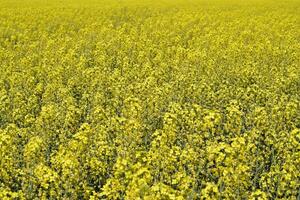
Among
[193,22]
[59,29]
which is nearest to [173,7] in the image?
[193,22]

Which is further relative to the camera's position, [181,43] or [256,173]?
[181,43]

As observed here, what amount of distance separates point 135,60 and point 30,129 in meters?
11.4

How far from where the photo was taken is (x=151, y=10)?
44969 millimetres

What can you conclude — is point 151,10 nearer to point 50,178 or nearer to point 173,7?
point 173,7

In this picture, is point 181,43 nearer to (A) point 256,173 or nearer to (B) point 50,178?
(A) point 256,173

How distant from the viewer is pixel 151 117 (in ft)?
50.3

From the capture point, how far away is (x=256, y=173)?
12891 millimetres

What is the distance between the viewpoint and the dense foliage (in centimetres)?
1087

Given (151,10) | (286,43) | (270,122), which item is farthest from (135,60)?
(151,10)

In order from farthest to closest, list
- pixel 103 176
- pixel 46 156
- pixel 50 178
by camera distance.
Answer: pixel 46 156, pixel 103 176, pixel 50 178

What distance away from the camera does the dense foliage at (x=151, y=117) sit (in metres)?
10.9

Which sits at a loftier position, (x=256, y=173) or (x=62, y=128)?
(x=62, y=128)

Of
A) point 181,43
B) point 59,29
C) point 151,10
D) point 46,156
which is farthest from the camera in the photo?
point 151,10

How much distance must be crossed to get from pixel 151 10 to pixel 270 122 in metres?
32.4
